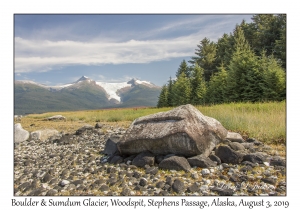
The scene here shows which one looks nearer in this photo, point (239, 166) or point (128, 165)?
point (239, 166)

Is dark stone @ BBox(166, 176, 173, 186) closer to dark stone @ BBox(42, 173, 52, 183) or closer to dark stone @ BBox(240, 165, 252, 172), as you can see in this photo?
dark stone @ BBox(240, 165, 252, 172)

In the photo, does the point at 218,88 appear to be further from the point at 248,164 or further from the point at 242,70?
the point at 248,164

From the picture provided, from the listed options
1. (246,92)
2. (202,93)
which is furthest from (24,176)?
(202,93)

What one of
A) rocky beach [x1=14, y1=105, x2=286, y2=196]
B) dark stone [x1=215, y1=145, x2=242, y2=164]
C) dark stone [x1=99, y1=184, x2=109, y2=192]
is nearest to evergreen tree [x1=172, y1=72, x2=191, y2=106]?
rocky beach [x1=14, y1=105, x2=286, y2=196]

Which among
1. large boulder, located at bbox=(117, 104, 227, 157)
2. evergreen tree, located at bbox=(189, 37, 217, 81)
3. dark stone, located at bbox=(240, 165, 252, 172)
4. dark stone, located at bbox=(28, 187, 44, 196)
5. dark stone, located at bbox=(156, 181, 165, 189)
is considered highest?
evergreen tree, located at bbox=(189, 37, 217, 81)

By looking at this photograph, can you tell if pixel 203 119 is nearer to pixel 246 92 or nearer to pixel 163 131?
pixel 163 131

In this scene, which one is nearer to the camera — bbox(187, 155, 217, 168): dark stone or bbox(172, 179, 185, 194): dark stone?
bbox(172, 179, 185, 194): dark stone

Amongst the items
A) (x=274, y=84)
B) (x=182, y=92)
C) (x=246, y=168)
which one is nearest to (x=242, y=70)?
(x=274, y=84)

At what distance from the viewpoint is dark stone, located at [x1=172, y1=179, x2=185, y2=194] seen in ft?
12.9

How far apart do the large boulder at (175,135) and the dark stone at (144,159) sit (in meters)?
0.21

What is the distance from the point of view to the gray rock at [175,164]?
4816mm

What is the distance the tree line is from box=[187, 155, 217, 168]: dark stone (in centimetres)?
1539

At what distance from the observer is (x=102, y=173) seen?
509cm
